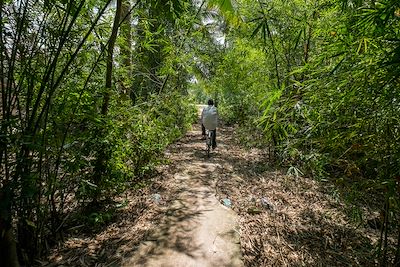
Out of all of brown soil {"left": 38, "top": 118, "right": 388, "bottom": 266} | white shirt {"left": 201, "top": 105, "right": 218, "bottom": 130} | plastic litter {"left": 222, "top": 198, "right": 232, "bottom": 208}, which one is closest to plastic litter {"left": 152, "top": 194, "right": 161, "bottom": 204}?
brown soil {"left": 38, "top": 118, "right": 388, "bottom": 266}

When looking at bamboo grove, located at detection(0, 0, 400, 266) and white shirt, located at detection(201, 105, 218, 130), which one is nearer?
bamboo grove, located at detection(0, 0, 400, 266)

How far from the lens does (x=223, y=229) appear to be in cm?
325

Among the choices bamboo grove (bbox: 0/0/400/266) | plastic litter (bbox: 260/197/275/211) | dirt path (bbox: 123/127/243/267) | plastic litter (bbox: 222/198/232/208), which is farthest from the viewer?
plastic litter (bbox: 260/197/275/211)

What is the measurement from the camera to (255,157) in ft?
21.8

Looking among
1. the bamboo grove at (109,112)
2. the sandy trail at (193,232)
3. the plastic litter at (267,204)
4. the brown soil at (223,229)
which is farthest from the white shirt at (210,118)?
the plastic litter at (267,204)

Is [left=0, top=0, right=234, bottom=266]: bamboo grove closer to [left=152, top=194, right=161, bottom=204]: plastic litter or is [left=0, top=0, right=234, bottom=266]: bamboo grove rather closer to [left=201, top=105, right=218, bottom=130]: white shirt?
[left=152, top=194, right=161, bottom=204]: plastic litter

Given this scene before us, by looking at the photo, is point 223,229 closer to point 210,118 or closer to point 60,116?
point 60,116

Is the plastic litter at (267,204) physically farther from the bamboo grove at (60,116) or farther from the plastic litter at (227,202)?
the bamboo grove at (60,116)

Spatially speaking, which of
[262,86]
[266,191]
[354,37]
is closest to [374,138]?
[354,37]

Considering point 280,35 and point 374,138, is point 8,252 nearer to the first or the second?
point 374,138

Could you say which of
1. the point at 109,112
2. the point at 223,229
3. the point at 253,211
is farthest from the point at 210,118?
the point at 223,229

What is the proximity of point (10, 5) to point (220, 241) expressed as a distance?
2856 mm

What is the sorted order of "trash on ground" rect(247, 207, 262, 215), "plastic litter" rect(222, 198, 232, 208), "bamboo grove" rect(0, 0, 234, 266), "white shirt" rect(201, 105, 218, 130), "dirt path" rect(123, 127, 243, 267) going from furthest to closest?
1. "white shirt" rect(201, 105, 218, 130)
2. "plastic litter" rect(222, 198, 232, 208)
3. "trash on ground" rect(247, 207, 262, 215)
4. "dirt path" rect(123, 127, 243, 267)
5. "bamboo grove" rect(0, 0, 234, 266)

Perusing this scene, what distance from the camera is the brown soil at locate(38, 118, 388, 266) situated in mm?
2793
